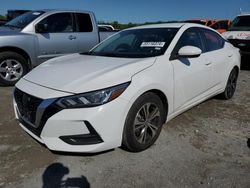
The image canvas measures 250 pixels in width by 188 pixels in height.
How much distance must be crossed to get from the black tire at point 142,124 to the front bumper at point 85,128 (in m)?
0.13

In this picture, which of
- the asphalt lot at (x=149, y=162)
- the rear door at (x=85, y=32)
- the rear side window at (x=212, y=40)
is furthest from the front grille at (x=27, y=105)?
the rear door at (x=85, y=32)

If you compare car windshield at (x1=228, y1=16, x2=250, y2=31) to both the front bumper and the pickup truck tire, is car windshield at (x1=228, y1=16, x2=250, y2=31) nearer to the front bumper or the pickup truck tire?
the pickup truck tire

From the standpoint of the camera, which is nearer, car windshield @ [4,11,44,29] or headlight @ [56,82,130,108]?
headlight @ [56,82,130,108]

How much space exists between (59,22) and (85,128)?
485 centimetres

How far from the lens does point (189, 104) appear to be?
4.05 metres

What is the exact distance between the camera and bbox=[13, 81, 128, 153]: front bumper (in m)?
2.75

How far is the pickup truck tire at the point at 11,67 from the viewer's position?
6.20 m

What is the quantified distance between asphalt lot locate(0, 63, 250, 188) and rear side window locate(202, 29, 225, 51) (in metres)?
1.34

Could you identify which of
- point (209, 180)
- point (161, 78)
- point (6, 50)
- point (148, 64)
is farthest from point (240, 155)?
point (6, 50)

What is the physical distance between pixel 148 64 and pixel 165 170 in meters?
1.21

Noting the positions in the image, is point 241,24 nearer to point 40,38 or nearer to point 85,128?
point 40,38

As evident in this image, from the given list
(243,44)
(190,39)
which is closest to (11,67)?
(190,39)

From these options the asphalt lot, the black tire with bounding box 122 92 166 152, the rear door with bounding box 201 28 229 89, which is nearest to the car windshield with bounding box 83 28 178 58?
the black tire with bounding box 122 92 166 152

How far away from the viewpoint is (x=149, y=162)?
3141 mm
